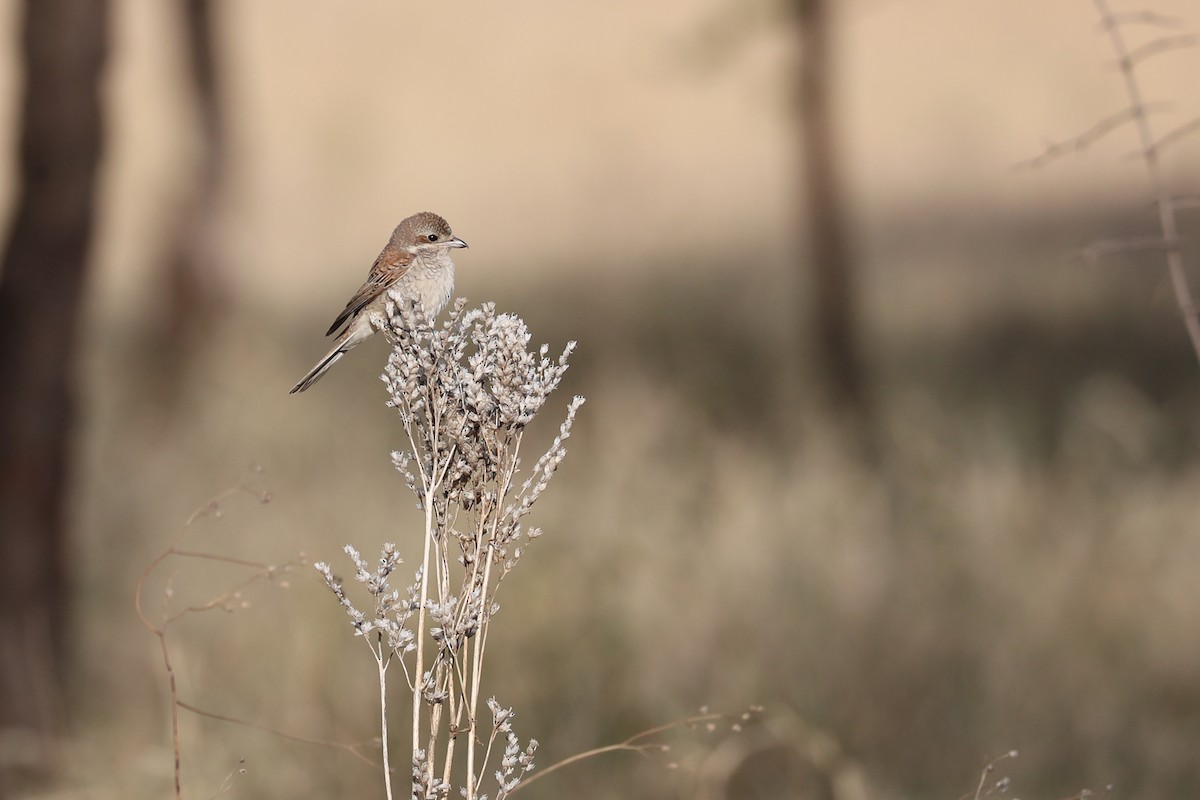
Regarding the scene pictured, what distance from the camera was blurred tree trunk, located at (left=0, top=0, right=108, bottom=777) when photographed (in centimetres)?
471

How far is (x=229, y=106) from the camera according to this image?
11.0 m

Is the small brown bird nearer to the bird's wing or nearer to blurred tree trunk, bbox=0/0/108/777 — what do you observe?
the bird's wing

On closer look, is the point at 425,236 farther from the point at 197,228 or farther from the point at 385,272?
the point at 197,228

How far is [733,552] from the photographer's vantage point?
6039mm

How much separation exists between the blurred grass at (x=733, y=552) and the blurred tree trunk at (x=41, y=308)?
492 millimetres

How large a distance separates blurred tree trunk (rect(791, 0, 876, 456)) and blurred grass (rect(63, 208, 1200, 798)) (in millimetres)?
304

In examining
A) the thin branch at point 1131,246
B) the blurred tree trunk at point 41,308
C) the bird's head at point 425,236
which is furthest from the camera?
the blurred tree trunk at point 41,308

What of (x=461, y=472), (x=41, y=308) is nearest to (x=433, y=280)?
(x=461, y=472)

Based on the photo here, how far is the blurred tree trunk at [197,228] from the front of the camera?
1023cm

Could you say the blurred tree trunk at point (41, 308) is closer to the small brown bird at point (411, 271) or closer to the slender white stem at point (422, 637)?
the small brown bird at point (411, 271)

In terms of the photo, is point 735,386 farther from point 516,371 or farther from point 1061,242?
point 516,371

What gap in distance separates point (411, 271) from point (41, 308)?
2.80 metres

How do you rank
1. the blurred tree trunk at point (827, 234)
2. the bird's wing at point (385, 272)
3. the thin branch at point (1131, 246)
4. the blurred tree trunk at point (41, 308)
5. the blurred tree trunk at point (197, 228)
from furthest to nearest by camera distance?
the blurred tree trunk at point (197, 228) < the blurred tree trunk at point (827, 234) < the blurred tree trunk at point (41, 308) < the bird's wing at point (385, 272) < the thin branch at point (1131, 246)

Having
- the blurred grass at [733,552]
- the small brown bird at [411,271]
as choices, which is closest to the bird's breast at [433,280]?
the small brown bird at [411,271]
